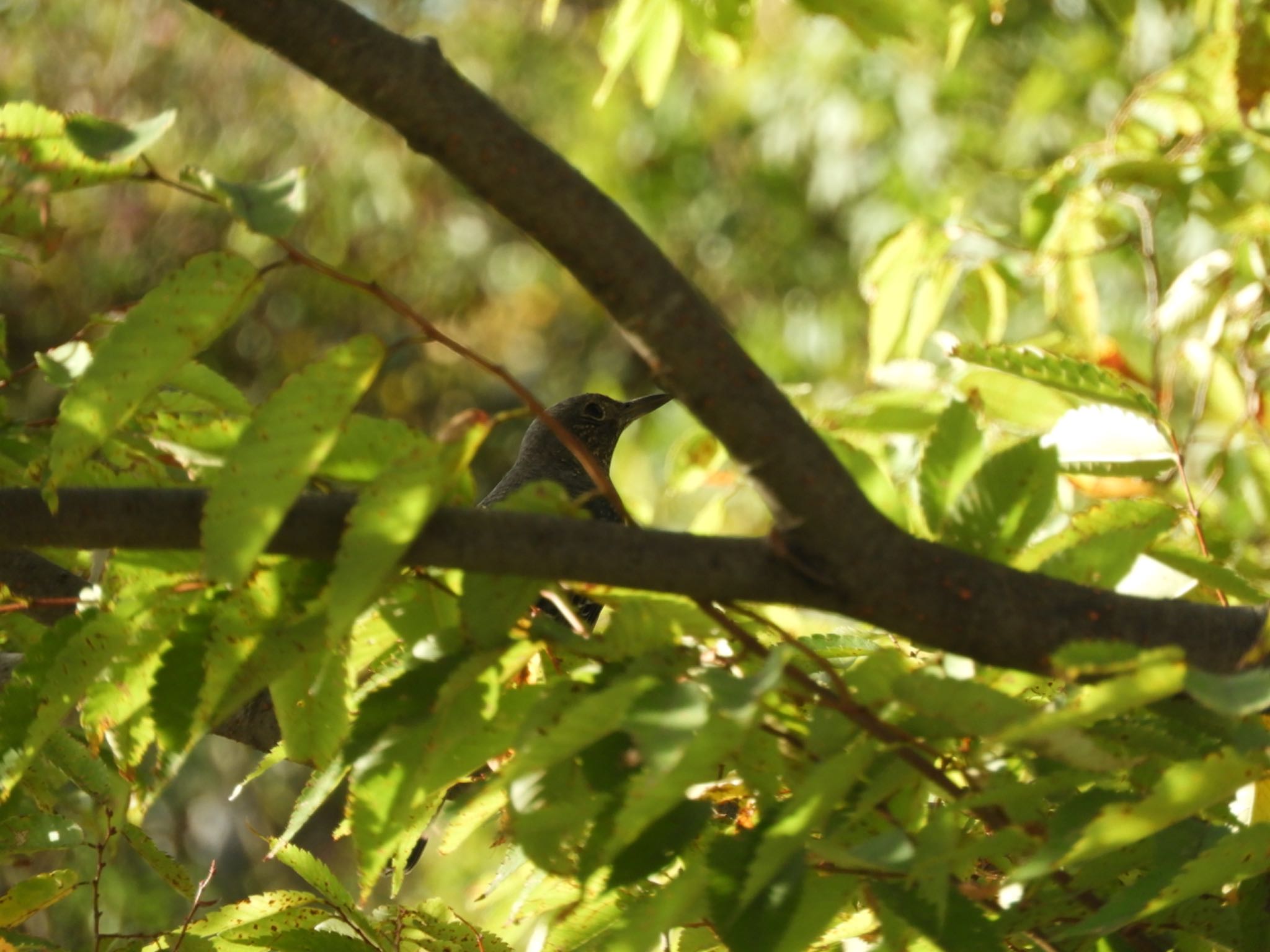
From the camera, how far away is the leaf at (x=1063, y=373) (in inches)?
66.1

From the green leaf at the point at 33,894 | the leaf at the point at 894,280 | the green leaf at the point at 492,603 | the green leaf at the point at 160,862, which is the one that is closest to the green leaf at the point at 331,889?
the green leaf at the point at 160,862

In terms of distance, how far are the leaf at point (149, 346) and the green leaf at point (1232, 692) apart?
2.70 feet

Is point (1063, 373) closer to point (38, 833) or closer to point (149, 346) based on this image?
point (149, 346)

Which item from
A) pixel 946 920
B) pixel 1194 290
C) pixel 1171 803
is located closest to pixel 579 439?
pixel 1194 290

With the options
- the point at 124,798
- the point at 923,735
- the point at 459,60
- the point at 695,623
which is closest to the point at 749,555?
the point at 695,623

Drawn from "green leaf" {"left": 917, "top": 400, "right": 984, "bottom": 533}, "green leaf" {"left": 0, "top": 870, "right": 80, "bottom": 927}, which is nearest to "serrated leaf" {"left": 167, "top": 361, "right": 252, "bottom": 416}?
"green leaf" {"left": 0, "top": 870, "right": 80, "bottom": 927}

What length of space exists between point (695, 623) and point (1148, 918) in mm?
516

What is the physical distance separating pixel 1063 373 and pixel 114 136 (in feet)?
3.78

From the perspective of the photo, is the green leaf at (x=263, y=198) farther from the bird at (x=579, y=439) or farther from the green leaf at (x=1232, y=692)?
the bird at (x=579, y=439)

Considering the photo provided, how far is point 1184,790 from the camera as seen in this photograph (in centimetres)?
98

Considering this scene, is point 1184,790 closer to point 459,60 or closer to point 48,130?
point 48,130

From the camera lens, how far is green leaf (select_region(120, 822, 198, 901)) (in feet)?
5.99

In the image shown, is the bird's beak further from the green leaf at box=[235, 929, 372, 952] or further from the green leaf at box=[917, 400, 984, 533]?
the green leaf at box=[917, 400, 984, 533]

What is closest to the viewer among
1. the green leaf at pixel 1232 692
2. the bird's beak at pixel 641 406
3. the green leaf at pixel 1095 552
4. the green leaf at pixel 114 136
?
the green leaf at pixel 1232 692
